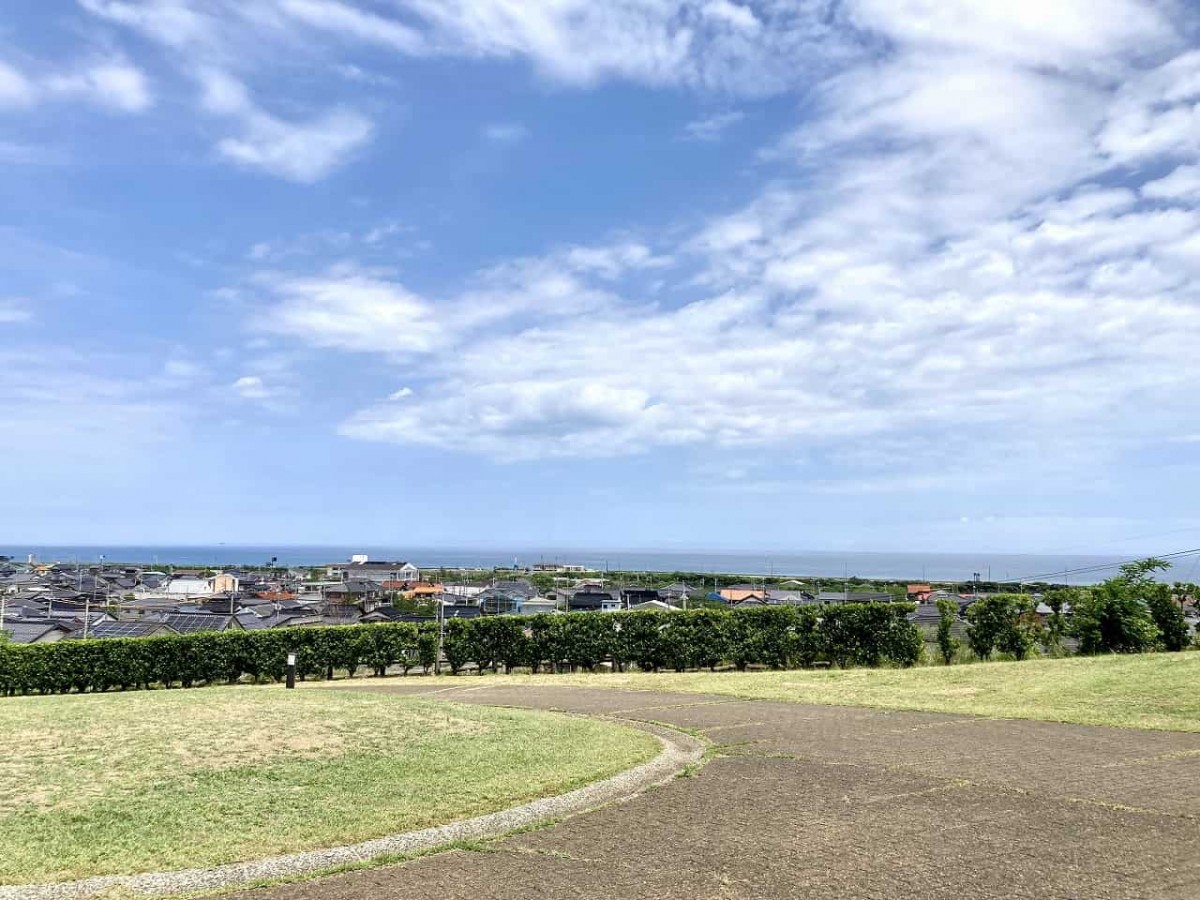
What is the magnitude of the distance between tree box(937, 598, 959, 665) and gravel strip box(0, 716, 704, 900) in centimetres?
1731

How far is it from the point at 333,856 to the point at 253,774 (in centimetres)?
293

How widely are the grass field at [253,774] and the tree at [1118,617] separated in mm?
16387

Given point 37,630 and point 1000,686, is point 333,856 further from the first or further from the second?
point 37,630

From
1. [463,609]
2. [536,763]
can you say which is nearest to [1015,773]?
[536,763]

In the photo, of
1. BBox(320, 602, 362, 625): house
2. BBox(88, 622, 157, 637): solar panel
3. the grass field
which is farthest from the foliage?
BBox(320, 602, 362, 625): house

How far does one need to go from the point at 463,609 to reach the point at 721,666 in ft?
80.0

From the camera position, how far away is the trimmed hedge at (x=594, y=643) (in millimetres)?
23156

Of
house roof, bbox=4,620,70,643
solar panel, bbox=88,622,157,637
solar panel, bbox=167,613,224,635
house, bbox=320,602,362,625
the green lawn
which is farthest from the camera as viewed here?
house, bbox=320,602,362,625

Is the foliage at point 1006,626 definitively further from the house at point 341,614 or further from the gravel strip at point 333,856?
the house at point 341,614

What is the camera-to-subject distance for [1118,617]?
22.7 m

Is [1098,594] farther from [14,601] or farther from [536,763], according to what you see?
[14,601]

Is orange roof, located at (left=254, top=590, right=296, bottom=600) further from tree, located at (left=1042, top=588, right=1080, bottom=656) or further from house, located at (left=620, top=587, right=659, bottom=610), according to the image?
tree, located at (left=1042, top=588, right=1080, bottom=656)

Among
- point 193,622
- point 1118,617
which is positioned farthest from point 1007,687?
point 193,622

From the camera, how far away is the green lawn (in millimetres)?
13453
